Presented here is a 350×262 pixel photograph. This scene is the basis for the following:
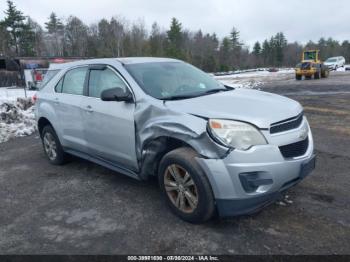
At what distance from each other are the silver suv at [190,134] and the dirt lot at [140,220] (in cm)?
30

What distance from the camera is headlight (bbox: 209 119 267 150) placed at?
293cm

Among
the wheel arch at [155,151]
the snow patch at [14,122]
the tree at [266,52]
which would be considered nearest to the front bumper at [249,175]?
the wheel arch at [155,151]

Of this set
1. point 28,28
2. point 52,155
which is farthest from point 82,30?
point 52,155

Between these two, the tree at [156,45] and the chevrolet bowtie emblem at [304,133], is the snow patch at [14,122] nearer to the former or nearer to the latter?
the chevrolet bowtie emblem at [304,133]

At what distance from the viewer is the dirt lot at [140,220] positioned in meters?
2.99

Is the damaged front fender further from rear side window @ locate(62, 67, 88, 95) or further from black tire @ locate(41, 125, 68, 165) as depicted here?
black tire @ locate(41, 125, 68, 165)

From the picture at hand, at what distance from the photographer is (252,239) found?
303 cm

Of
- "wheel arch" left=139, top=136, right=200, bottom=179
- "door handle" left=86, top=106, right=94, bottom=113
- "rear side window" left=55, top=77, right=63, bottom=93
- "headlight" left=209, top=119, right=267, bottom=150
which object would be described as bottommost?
"wheel arch" left=139, top=136, right=200, bottom=179

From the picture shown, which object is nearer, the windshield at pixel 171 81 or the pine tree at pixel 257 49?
the windshield at pixel 171 81

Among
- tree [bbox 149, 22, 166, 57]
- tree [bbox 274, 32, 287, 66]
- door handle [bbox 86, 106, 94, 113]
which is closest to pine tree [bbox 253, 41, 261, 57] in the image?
tree [bbox 274, 32, 287, 66]

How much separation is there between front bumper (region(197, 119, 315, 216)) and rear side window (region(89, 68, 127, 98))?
168cm

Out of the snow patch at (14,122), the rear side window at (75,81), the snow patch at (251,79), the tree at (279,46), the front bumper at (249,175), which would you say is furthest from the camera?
the tree at (279,46)

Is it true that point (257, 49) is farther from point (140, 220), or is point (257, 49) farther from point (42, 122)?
point (140, 220)

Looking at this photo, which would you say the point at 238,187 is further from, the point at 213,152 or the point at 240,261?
the point at 240,261
